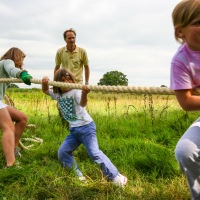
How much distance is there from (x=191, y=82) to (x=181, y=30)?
268 millimetres

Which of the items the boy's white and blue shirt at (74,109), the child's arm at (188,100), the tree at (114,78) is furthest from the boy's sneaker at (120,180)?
the tree at (114,78)

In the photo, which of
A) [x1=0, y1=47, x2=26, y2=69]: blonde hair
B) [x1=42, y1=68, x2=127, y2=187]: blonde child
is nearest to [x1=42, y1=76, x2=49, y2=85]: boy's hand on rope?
[x1=42, y1=68, x2=127, y2=187]: blonde child

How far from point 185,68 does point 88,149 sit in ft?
5.27

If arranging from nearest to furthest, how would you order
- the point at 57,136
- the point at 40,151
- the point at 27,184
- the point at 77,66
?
the point at 27,184
the point at 40,151
the point at 57,136
the point at 77,66

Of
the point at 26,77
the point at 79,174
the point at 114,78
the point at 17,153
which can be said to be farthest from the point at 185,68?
the point at 114,78

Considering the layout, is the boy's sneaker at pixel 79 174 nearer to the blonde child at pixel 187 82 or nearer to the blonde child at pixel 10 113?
the blonde child at pixel 10 113

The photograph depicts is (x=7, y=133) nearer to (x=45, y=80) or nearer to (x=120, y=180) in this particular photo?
(x=45, y=80)

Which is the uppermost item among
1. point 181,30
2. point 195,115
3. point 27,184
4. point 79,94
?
point 181,30

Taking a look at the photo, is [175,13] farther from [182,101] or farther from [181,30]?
[182,101]

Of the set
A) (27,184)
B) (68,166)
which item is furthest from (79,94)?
(27,184)

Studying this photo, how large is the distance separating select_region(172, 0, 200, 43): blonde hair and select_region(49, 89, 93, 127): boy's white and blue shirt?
66.1 inches

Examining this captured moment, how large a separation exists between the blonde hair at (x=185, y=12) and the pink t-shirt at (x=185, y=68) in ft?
0.47

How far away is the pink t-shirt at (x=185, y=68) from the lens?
72.4 inches

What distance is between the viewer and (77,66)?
5.92 meters
